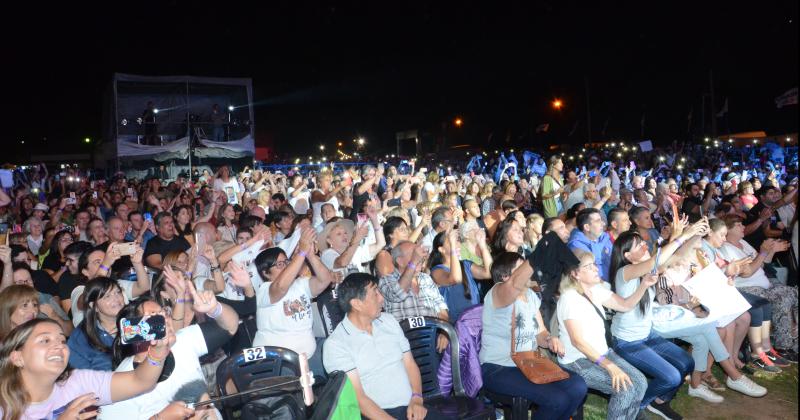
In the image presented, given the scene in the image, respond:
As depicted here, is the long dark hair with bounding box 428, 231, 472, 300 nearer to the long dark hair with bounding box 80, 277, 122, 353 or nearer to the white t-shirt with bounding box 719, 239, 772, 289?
the long dark hair with bounding box 80, 277, 122, 353

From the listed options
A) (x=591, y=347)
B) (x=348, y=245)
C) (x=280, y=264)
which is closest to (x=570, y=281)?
(x=591, y=347)

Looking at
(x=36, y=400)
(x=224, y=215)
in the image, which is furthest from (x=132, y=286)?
(x=224, y=215)

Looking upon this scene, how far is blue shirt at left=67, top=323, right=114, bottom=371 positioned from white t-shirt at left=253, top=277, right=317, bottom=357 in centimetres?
99

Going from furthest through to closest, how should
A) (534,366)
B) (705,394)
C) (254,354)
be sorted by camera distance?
(705,394)
(534,366)
(254,354)

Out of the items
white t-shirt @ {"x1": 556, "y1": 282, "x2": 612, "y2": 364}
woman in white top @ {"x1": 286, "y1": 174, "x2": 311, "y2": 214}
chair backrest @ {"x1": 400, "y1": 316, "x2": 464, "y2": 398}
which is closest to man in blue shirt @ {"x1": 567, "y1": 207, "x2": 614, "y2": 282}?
white t-shirt @ {"x1": 556, "y1": 282, "x2": 612, "y2": 364}

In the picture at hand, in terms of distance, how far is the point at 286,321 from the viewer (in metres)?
4.39

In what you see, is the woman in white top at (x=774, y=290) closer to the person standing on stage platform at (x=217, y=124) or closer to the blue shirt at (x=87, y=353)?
the blue shirt at (x=87, y=353)

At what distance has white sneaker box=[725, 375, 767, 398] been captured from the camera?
536 centimetres

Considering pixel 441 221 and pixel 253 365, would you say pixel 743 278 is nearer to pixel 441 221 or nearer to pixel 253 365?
pixel 441 221

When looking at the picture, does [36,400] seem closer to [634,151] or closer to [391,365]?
[391,365]

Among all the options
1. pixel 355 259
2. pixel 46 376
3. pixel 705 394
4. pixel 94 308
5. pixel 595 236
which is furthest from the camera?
pixel 595 236

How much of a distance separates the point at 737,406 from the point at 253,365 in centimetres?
407

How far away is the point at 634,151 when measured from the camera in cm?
2272

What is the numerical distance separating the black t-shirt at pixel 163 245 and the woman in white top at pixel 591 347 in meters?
4.27
